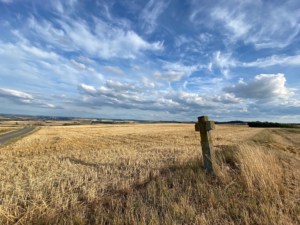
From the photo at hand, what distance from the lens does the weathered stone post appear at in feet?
24.8

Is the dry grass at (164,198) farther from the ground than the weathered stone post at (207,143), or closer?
closer

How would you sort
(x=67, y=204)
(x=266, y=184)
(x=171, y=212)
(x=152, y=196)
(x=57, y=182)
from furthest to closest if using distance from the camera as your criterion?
(x=57, y=182)
(x=266, y=184)
(x=152, y=196)
(x=67, y=204)
(x=171, y=212)

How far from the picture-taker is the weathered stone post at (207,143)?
298 inches

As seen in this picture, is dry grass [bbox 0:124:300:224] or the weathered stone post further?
the weathered stone post

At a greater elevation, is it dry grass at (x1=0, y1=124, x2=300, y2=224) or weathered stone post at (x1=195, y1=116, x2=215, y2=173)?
weathered stone post at (x1=195, y1=116, x2=215, y2=173)

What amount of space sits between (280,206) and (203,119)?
340 centimetres

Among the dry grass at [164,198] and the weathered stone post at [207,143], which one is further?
the weathered stone post at [207,143]

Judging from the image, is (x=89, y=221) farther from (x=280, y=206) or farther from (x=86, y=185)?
(x=280, y=206)

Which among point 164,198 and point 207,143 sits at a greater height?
point 207,143

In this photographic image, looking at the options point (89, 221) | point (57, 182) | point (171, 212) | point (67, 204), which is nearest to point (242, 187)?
point (171, 212)

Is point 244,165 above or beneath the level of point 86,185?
above

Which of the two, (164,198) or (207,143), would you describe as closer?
(164,198)

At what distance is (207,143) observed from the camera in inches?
306

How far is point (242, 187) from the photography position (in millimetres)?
6324
